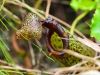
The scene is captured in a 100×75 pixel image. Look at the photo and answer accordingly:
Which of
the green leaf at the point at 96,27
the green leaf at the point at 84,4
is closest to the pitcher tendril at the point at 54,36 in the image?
the green leaf at the point at 96,27

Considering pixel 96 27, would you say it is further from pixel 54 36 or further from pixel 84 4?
pixel 84 4

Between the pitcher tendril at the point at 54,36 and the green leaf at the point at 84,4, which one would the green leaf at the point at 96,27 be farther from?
the green leaf at the point at 84,4

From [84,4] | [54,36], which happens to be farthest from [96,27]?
[84,4]

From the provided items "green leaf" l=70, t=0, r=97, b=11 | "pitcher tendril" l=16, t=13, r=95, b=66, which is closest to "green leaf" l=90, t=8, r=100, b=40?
"pitcher tendril" l=16, t=13, r=95, b=66

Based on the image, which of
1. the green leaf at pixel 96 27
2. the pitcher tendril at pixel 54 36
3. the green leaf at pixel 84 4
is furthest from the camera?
the green leaf at pixel 84 4

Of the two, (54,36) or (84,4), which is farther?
(84,4)

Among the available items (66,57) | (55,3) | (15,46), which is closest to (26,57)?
(15,46)

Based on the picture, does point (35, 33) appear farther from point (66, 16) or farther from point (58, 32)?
point (66, 16)

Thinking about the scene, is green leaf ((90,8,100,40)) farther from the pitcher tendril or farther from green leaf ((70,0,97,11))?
green leaf ((70,0,97,11))

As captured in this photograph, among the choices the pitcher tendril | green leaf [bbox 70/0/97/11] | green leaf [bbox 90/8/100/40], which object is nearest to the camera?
Answer: the pitcher tendril

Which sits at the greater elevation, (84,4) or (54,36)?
(84,4)

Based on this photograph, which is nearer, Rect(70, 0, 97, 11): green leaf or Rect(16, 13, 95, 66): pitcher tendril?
Rect(16, 13, 95, 66): pitcher tendril

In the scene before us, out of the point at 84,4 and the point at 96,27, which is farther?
the point at 84,4
